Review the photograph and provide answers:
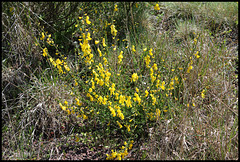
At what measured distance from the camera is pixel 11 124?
2.43m

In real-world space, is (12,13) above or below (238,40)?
above

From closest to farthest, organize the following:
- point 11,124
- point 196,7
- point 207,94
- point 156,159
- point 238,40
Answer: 1. point 156,159
2. point 11,124
3. point 207,94
4. point 238,40
5. point 196,7

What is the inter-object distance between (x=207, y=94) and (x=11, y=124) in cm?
233

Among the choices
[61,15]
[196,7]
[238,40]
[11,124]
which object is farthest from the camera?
[196,7]

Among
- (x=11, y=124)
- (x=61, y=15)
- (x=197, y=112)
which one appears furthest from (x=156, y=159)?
(x=61, y=15)

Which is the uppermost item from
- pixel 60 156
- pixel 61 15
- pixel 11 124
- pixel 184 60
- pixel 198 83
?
pixel 61 15

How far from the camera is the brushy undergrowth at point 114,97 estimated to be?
2143 millimetres

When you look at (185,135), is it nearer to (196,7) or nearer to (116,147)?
(116,147)

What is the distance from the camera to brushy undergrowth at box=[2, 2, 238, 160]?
7.03 ft

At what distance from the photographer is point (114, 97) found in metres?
2.43

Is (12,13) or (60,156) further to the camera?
(12,13)

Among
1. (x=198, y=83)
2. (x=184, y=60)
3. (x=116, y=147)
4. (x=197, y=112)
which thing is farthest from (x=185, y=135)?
(x=184, y=60)

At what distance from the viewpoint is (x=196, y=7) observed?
4.45m

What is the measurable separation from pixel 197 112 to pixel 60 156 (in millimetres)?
1512
